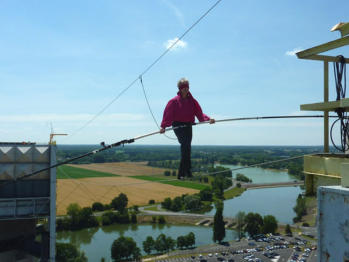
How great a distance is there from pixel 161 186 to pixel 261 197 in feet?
79.2

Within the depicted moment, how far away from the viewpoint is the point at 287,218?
43.9 meters

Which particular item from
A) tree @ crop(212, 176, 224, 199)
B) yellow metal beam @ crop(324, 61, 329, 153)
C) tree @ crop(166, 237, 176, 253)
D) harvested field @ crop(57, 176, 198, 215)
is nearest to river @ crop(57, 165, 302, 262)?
tree @ crop(212, 176, 224, 199)

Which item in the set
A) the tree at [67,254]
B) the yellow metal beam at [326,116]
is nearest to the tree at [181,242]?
the tree at [67,254]

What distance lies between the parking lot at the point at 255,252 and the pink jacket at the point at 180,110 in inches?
1035

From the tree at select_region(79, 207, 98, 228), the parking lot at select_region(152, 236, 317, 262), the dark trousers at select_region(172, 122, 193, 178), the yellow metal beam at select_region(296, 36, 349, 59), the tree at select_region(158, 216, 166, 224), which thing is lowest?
the parking lot at select_region(152, 236, 317, 262)

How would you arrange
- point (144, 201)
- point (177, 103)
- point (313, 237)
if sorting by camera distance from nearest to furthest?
1. point (177, 103)
2. point (313, 237)
3. point (144, 201)

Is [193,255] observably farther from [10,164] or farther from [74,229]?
[10,164]

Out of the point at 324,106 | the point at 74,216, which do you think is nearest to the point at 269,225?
the point at 74,216

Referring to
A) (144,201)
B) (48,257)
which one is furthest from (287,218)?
(48,257)

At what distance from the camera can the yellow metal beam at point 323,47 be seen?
10.6 ft

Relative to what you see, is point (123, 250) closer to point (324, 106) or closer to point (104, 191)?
point (324, 106)

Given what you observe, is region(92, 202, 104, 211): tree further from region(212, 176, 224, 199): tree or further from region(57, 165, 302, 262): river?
region(212, 176, 224, 199): tree

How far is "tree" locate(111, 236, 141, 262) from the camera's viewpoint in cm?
2820

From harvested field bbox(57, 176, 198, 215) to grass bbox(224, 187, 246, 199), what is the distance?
7.49m
